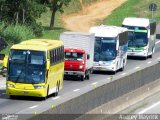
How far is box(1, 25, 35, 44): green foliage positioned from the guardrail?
1937 centimetres

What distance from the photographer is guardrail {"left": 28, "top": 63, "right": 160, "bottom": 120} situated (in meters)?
31.6

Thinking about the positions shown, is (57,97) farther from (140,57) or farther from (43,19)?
(43,19)

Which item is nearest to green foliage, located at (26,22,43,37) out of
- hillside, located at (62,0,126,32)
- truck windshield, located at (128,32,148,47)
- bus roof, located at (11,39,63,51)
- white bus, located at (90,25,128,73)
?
truck windshield, located at (128,32,148,47)

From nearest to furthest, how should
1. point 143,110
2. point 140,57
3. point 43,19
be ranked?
point 143,110 < point 140,57 < point 43,19

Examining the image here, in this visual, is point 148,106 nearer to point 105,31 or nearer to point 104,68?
point 104,68

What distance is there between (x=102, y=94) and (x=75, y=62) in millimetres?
17291

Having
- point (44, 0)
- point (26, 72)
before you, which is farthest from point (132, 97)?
point (44, 0)

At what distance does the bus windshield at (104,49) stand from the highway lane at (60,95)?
1.27 m

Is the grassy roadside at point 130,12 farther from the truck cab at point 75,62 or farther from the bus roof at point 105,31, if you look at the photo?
the truck cab at point 75,62

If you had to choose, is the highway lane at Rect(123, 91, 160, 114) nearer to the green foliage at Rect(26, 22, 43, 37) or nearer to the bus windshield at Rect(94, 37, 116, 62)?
the bus windshield at Rect(94, 37, 116, 62)

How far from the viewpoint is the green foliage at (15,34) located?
71438 mm

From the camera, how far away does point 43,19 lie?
9356cm

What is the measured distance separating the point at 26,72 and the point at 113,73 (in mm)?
17835

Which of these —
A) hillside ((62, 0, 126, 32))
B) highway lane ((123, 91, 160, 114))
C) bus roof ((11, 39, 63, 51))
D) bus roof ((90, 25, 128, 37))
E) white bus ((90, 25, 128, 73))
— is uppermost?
bus roof ((11, 39, 63, 51))
